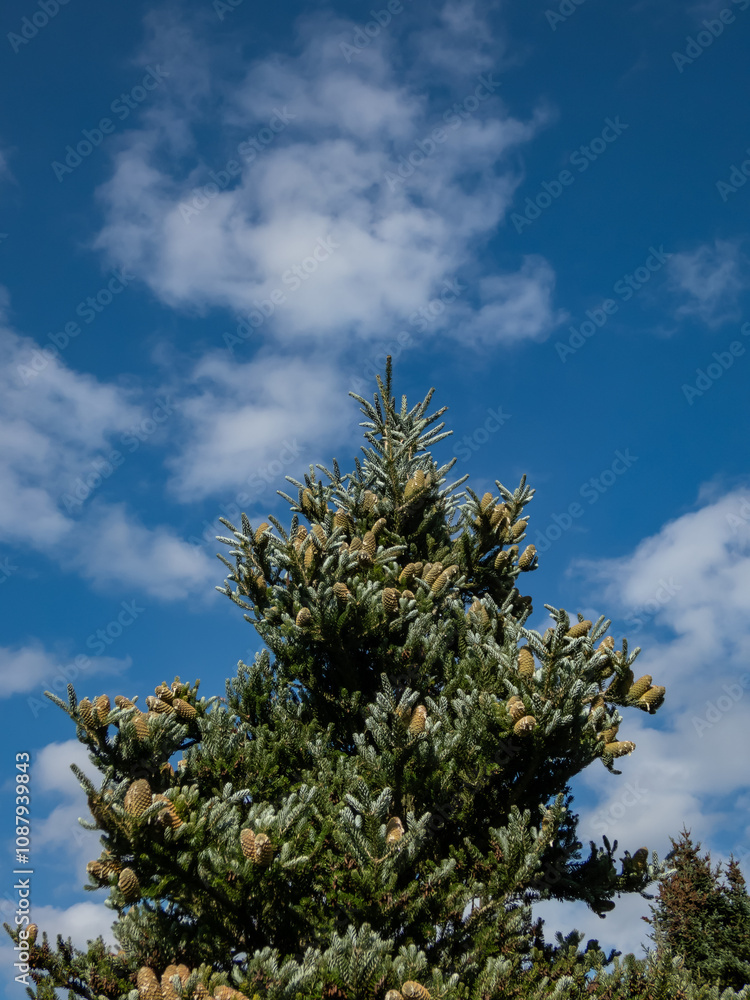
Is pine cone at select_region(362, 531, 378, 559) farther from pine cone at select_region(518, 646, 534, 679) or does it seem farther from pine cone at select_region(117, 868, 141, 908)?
pine cone at select_region(117, 868, 141, 908)

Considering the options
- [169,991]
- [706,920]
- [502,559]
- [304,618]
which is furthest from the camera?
[706,920]

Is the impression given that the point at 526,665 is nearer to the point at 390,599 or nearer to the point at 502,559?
the point at 390,599

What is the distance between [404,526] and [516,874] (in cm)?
504

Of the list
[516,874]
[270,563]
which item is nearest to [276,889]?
[516,874]

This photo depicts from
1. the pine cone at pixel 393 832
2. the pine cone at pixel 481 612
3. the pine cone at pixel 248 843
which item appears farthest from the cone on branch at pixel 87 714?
the pine cone at pixel 481 612

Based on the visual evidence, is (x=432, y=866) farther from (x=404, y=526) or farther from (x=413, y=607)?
(x=404, y=526)

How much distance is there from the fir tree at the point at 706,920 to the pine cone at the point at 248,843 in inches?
470

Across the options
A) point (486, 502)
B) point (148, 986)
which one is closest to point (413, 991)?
point (148, 986)

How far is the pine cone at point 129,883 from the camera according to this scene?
5141mm

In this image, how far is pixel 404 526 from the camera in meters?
10.0

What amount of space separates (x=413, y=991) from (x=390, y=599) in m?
4.06

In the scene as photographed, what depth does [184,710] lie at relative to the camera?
7324mm

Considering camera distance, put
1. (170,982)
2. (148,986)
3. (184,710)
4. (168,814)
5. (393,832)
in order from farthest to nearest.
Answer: (184,710) → (393,832) → (168,814) → (148,986) → (170,982)

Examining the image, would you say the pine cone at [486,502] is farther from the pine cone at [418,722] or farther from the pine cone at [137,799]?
the pine cone at [137,799]
